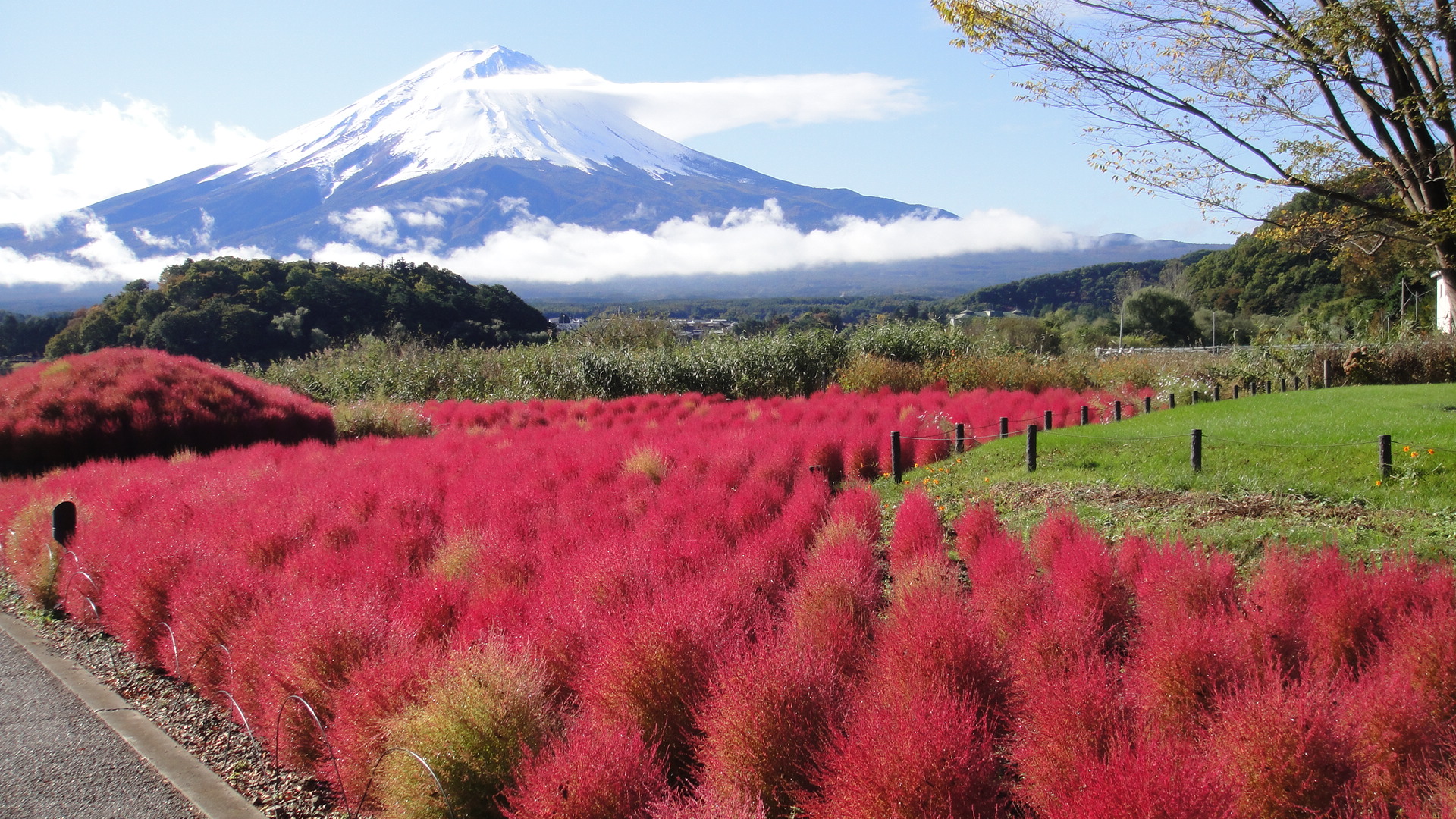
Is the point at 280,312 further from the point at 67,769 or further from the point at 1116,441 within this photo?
the point at 67,769

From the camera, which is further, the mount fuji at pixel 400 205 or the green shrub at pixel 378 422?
the mount fuji at pixel 400 205

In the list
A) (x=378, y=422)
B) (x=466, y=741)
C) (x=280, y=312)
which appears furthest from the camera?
(x=280, y=312)

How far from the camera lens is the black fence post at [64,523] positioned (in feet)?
25.8

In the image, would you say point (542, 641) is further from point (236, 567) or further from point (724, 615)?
point (236, 567)

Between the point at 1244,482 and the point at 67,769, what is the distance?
954 centimetres

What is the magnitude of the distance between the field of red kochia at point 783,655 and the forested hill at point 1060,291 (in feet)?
258

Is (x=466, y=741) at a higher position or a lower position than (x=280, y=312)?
lower

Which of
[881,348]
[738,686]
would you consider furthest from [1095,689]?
[881,348]

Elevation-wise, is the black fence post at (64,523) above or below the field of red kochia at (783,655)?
above

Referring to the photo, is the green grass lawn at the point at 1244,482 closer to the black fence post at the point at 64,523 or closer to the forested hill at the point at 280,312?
the black fence post at the point at 64,523

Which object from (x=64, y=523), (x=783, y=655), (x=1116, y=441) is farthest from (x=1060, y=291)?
(x=783, y=655)

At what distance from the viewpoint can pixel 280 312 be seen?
33781 mm

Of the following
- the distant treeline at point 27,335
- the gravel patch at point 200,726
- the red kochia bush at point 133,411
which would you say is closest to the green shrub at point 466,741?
the gravel patch at point 200,726

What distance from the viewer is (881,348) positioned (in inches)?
933
